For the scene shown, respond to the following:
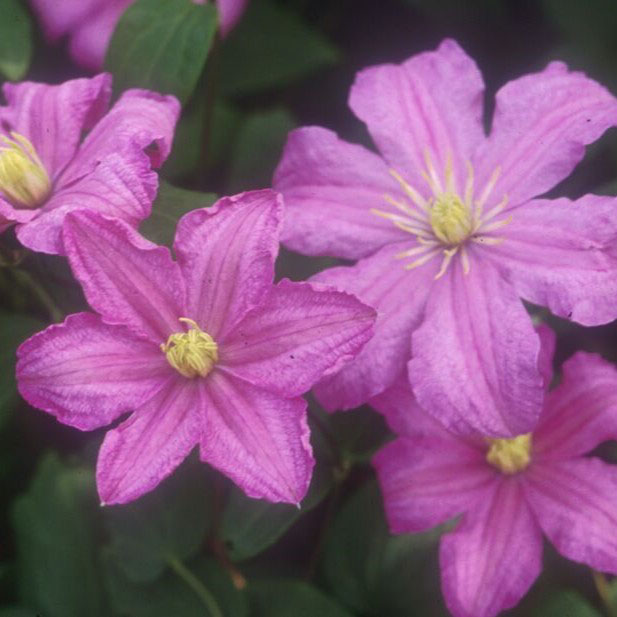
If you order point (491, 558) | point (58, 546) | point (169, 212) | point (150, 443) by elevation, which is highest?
point (169, 212)

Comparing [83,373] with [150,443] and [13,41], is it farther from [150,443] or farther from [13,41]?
[13,41]

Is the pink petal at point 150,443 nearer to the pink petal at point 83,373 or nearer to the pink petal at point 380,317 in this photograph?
the pink petal at point 83,373

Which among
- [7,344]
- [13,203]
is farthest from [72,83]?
[7,344]

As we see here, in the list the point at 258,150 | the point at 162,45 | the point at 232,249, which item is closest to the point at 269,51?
the point at 258,150

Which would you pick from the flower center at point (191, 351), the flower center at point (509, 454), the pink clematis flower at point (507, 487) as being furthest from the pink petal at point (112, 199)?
the flower center at point (509, 454)

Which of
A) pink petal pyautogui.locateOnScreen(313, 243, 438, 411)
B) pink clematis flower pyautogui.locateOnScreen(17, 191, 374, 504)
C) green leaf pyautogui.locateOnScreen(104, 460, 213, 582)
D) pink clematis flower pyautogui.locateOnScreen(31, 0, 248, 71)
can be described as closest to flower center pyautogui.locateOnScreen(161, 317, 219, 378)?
pink clematis flower pyautogui.locateOnScreen(17, 191, 374, 504)

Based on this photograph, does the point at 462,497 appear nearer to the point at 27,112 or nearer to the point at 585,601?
the point at 585,601
